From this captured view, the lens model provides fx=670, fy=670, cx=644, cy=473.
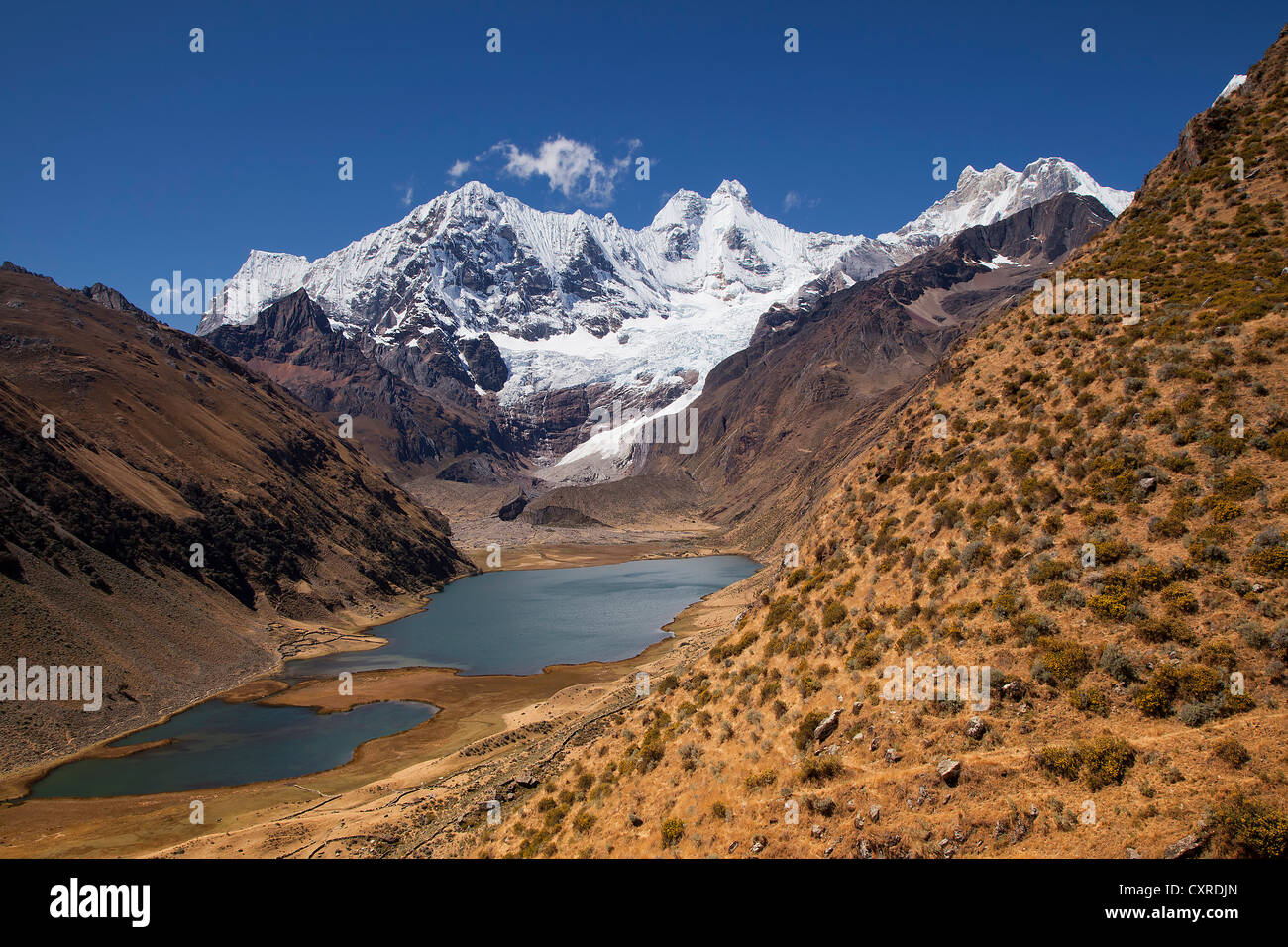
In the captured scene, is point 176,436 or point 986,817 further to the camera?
point 176,436

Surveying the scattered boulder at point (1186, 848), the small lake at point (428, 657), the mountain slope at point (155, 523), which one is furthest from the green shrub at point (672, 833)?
the mountain slope at point (155, 523)

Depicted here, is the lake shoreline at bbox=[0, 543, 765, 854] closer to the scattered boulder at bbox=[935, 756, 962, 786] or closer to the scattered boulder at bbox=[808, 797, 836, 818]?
the scattered boulder at bbox=[808, 797, 836, 818]

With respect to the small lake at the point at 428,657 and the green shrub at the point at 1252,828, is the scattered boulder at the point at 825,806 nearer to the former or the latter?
the green shrub at the point at 1252,828

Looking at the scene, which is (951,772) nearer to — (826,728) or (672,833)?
(826,728)

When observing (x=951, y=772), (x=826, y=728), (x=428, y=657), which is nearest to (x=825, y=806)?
(x=826, y=728)
